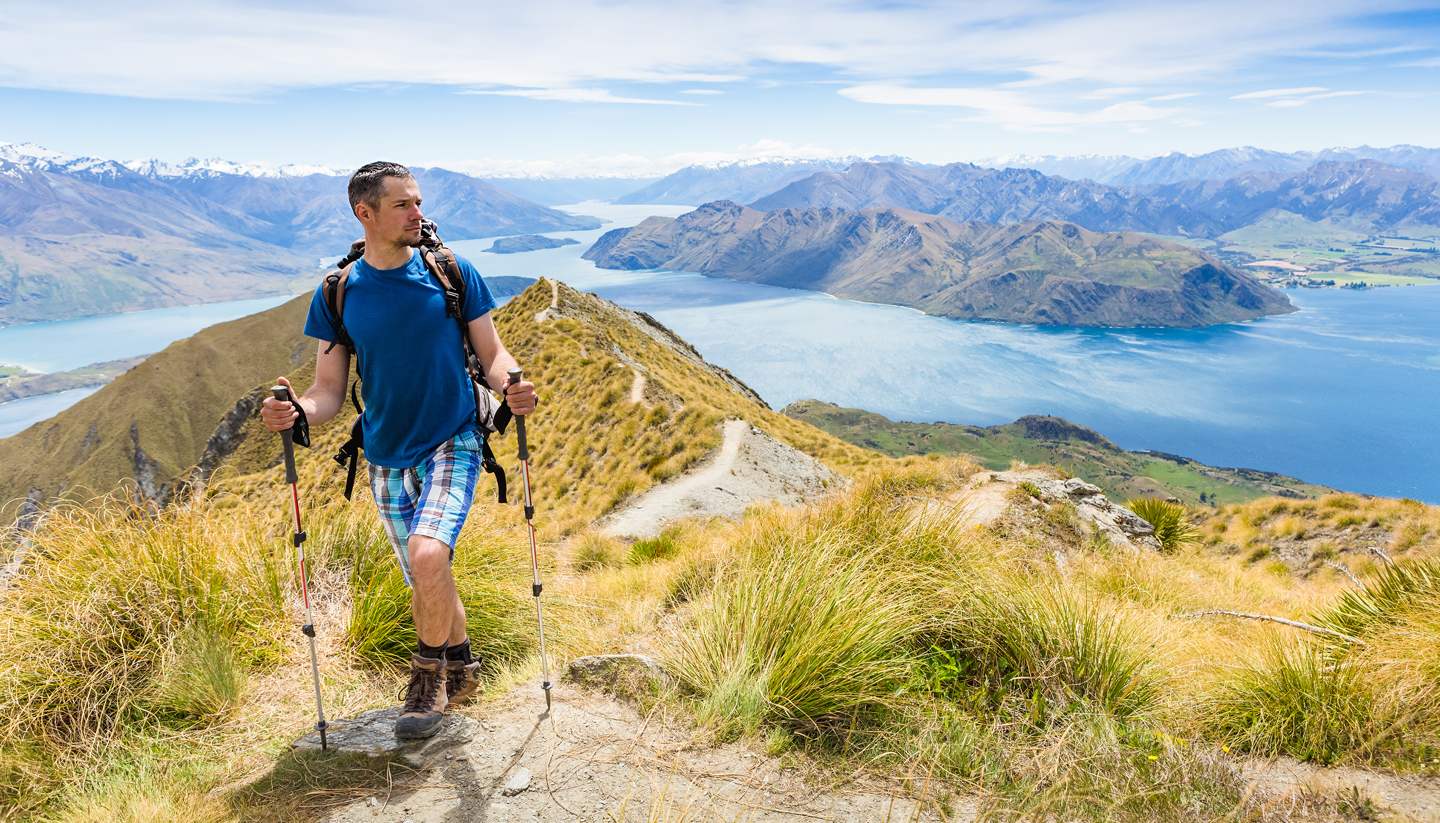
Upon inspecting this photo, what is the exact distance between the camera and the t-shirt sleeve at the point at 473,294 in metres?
4.37

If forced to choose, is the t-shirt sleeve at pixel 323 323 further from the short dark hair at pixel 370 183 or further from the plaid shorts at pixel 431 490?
the plaid shorts at pixel 431 490

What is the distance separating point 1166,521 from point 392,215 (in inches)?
560

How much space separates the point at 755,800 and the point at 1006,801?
1225mm

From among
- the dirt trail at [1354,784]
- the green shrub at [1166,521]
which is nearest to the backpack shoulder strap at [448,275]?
the dirt trail at [1354,784]

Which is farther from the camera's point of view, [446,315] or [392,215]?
[446,315]

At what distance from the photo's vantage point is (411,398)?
4129 mm

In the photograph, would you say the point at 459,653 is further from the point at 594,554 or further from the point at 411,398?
the point at 594,554

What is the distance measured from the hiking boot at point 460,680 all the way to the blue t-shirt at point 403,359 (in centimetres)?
136

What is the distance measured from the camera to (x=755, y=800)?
11.2 feet

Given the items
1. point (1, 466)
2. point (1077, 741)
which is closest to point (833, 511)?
point (1077, 741)

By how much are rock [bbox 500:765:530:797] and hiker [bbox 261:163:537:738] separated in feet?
2.26

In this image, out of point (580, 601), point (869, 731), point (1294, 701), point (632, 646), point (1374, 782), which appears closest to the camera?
point (1374, 782)

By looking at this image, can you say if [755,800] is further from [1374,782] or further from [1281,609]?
[1281,609]

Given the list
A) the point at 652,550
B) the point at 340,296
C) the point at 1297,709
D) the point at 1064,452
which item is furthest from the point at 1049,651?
the point at 1064,452
